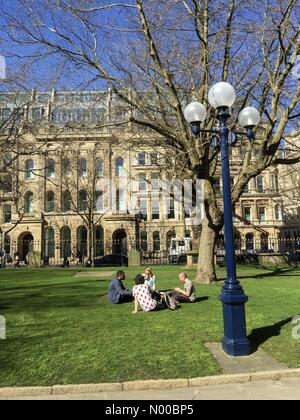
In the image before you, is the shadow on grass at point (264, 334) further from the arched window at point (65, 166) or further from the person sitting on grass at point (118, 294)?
the arched window at point (65, 166)

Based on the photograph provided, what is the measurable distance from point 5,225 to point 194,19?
47.4 m

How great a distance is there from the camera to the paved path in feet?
15.5

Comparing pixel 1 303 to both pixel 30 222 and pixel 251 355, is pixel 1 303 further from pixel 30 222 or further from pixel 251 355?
pixel 30 222

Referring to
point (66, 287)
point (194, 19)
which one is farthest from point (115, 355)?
point (194, 19)

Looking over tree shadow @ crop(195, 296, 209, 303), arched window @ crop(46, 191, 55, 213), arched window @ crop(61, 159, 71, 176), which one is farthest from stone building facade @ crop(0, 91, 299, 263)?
tree shadow @ crop(195, 296, 209, 303)

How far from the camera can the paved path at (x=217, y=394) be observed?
472cm

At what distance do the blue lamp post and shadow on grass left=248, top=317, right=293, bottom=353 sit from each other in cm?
47

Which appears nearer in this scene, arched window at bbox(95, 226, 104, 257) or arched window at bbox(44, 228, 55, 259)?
arched window at bbox(44, 228, 55, 259)

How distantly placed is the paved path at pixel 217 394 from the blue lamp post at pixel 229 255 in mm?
1099

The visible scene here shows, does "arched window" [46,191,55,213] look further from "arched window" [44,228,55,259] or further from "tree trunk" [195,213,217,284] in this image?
"tree trunk" [195,213,217,284]

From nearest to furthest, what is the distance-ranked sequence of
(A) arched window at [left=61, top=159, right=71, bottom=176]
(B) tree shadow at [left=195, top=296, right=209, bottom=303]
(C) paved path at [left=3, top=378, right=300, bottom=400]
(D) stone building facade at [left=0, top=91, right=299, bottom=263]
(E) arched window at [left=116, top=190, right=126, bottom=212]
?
(C) paved path at [left=3, top=378, right=300, bottom=400]
(B) tree shadow at [left=195, top=296, right=209, bottom=303]
(A) arched window at [left=61, top=159, right=71, bottom=176]
(D) stone building facade at [left=0, top=91, right=299, bottom=263]
(E) arched window at [left=116, top=190, right=126, bottom=212]

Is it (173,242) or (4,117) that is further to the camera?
(173,242)

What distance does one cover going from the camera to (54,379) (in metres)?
5.18

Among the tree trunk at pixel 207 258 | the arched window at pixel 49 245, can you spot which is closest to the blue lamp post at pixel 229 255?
the tree trunk at pixel 207 258
